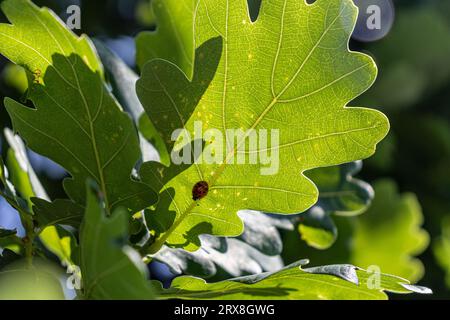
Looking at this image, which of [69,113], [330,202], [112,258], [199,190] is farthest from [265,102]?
[330,202]

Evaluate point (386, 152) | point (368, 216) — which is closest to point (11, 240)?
point (368, 216)

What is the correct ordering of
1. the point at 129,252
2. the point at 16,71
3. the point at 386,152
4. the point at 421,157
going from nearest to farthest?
1. the point at 129,252
2. the point at 16,71
3. the point at 386,152
4. the point at 421,157

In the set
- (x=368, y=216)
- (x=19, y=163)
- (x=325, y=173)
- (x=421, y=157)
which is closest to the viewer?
(x=19, y=163)

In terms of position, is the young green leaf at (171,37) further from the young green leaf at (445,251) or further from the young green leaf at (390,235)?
the young green leaf at (445,251)

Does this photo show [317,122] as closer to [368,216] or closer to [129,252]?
[129,252]

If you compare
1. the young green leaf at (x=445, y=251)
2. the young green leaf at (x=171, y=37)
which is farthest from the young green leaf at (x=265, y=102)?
the young green leaf at (x=445, y=251)
